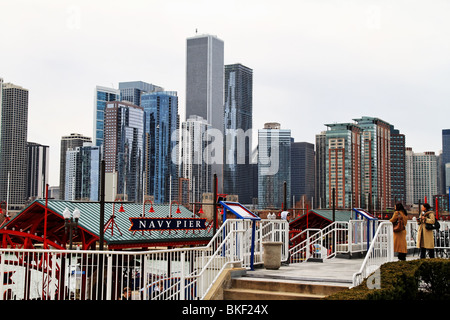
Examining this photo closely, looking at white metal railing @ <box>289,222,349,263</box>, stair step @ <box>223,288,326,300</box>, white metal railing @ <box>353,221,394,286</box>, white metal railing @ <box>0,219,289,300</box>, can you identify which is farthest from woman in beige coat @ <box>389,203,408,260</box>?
white metal railing @ <box>289,222,349,263</box>

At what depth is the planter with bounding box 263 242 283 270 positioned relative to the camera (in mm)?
16547

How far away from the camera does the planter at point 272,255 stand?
16.5m

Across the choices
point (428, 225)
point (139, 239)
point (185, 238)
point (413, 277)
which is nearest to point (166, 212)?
point (185, 238)

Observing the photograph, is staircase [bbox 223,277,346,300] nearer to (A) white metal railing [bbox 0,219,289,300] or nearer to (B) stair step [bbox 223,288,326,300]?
(B) stair step [bbox 223,288,326,300]

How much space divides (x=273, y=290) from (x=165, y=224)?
26442 millimetres

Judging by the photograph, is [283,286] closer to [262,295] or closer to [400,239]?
[262,295]

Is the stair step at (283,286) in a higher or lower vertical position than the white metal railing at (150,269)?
lower

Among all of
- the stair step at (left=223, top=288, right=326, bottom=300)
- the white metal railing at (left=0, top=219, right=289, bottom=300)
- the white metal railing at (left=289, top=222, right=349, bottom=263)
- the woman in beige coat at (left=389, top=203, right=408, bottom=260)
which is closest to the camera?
the white metal railing at (left=0, top=219, right=289, bottom=300)

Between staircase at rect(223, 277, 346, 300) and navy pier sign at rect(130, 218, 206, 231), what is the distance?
73.7 feet

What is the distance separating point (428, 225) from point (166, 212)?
3277 cm

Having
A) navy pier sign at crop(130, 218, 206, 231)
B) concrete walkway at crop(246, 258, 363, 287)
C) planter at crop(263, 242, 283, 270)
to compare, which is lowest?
navy pier sign at crop(130, 218, 206, 231)

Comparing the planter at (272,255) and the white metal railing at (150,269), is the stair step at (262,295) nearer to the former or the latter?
the white metal railing at (150,269)

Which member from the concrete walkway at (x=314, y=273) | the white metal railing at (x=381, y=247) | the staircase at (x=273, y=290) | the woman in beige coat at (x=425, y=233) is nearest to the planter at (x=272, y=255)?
the concrete walkway at (x=314, y=273)
